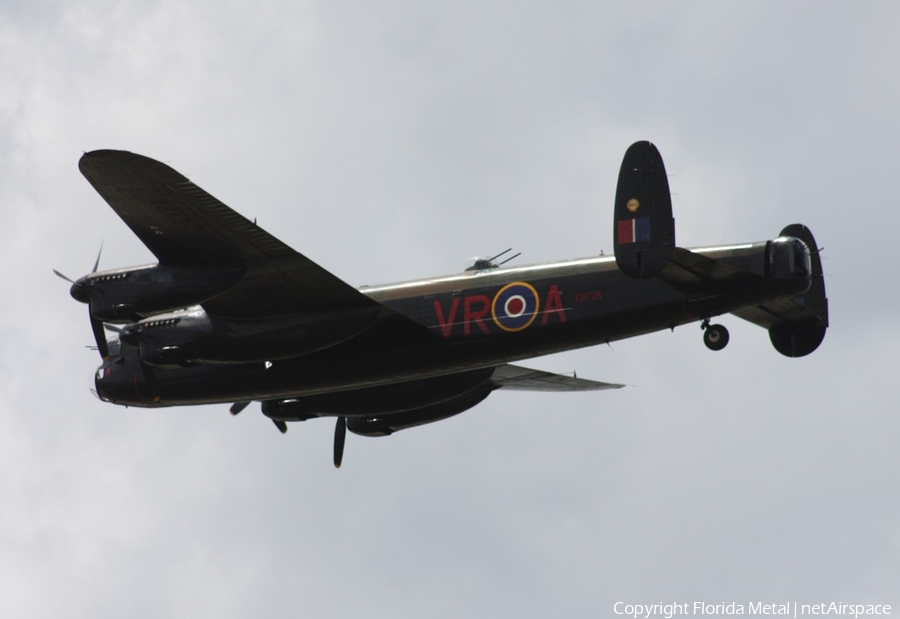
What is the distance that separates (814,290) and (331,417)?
1273cm

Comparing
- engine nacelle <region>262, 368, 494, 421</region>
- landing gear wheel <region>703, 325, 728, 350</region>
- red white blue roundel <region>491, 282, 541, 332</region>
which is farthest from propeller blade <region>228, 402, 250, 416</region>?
landing gear wheel <region>703, 325, 728, 350</region>

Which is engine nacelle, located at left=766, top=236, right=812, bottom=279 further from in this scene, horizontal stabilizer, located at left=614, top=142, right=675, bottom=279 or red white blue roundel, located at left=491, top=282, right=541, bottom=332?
red white blue roundel, located at left=491, top=282, right=541, bottom=332

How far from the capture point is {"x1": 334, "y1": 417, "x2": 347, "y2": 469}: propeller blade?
119 feet

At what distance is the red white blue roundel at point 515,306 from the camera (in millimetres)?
28484

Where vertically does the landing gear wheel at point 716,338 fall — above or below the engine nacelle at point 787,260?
below

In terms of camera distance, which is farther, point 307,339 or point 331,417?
point 331,417

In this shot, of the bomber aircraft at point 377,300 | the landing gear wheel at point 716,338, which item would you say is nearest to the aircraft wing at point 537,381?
the bomber aircraft at point 377,300

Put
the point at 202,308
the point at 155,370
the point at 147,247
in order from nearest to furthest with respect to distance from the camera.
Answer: the point at 147,247, the point at 202,308, the point at 155,370

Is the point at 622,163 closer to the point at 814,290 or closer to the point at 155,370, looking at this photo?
the point at 814,290

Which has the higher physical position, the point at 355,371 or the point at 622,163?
the point at 622,163

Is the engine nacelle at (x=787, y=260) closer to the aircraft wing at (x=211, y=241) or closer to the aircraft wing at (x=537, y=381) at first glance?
the aircraft wing at (x=211, y=241)

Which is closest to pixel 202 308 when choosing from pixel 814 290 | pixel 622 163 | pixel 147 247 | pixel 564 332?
pixel 147 247

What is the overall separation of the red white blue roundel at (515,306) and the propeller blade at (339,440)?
28.8 ft

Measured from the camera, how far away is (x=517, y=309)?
28.6 meters
